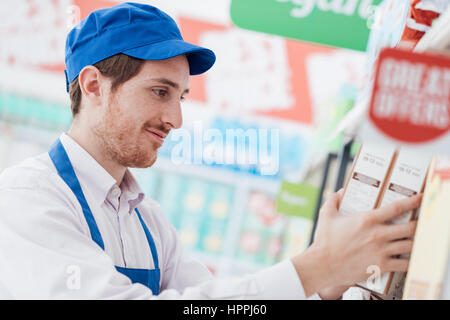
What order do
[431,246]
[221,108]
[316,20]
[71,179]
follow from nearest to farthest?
1. [431,246]
2. [71,179]
3. [316,20]
4. [221,108]

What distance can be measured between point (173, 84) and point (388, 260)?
734mm

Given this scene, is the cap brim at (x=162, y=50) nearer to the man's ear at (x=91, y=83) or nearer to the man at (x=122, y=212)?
the man at (x=122, y=212)

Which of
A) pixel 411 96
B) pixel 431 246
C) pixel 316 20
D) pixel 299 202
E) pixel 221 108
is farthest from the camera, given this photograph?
pixel 221 108

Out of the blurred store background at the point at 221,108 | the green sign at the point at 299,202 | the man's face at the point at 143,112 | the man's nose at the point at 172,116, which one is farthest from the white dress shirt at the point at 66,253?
the blurred store background at the point at 221,108

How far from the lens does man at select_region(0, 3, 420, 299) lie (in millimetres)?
792

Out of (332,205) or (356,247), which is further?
(332,205)

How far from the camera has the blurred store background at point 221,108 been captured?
4.85 metres

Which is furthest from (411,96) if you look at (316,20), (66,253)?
(316,20)

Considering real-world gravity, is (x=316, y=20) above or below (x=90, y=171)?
above

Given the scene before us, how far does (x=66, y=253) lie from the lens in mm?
889

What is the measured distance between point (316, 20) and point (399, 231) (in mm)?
1625

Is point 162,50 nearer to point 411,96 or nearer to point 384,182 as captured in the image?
point 384,182

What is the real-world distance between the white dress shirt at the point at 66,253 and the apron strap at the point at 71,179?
2 cm

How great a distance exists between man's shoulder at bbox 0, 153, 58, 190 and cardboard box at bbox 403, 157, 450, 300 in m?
0.77
